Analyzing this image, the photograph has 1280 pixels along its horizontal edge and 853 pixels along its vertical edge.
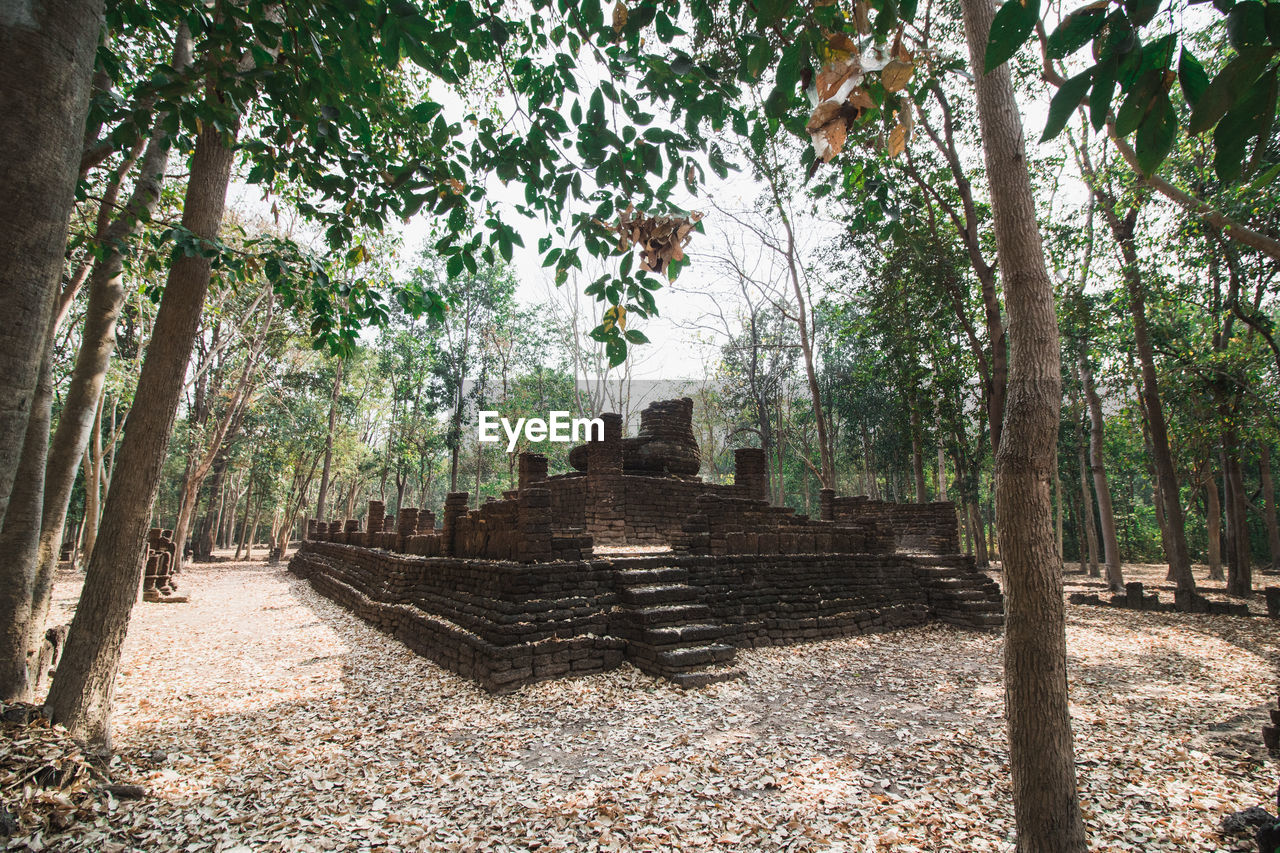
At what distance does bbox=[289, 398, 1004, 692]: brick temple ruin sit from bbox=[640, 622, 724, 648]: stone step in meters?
0.02

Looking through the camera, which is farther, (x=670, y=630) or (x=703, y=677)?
(x=670, y=630)

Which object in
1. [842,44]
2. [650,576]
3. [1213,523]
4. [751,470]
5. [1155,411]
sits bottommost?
[650,576]

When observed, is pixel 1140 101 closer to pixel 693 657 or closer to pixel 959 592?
pixel 693 657

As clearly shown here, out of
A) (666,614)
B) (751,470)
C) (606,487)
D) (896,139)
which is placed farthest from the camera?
(751,470)

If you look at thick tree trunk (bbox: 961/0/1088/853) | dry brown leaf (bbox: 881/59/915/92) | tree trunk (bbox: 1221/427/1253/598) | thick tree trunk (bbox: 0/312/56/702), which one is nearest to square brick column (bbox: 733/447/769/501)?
tree trunk (bbox: 1221/427/1253/598)

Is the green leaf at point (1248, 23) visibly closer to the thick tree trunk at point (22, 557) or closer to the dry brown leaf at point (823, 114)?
the dry brown leaf at point (823, 114)

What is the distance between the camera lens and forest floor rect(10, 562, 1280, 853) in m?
3.41

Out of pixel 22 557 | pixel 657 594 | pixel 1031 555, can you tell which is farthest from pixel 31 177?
pixel 657 594

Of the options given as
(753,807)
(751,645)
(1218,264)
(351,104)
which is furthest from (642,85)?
(1218,264)

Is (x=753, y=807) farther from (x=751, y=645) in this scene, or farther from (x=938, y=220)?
(x=938, y=220)

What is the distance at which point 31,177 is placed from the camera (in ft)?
4.99

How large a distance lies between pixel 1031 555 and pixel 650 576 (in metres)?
5.81

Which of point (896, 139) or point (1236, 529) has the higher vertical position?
point (896, 139)

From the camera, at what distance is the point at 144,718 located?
523cm
